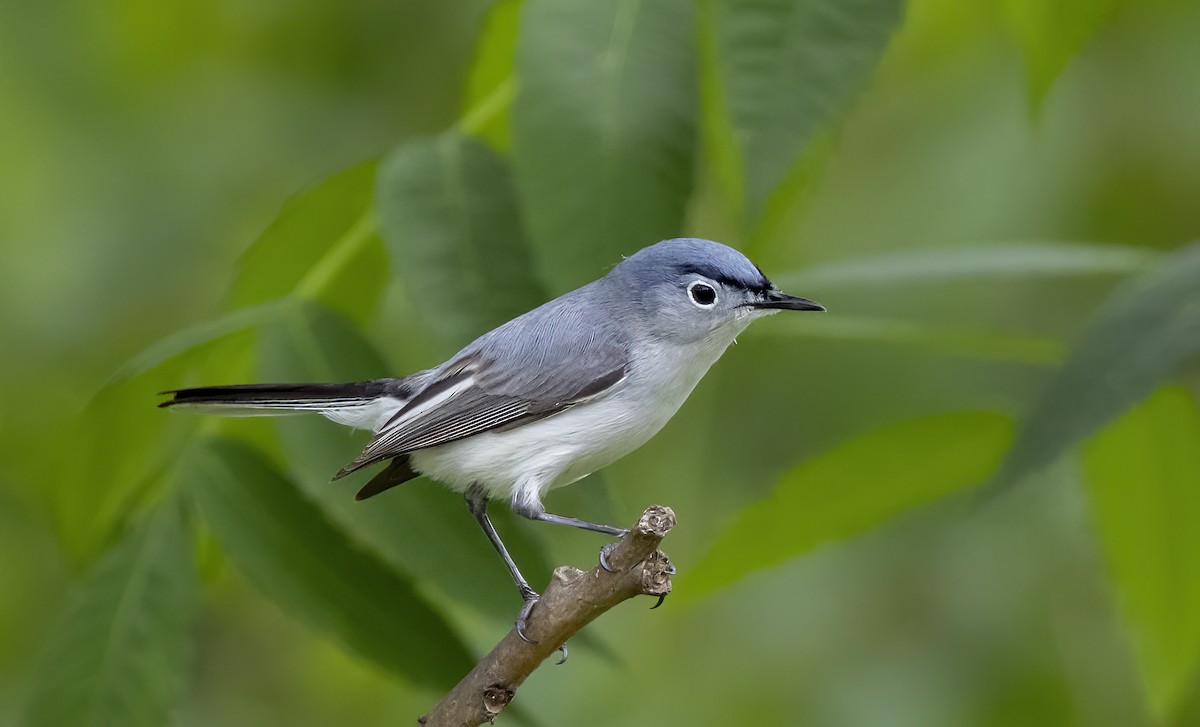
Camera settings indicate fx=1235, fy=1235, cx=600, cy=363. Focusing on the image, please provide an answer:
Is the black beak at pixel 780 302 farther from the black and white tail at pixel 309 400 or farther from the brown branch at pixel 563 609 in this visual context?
the black and white tail at pixel 309 400

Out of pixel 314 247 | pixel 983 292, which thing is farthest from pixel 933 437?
pixel 983 292

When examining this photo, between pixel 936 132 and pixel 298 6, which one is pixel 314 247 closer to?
pixel 298 6

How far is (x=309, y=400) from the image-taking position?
77.2 inches

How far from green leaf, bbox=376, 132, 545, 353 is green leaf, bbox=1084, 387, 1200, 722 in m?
1.14

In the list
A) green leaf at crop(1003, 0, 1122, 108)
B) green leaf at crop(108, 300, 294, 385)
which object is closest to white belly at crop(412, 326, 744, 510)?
green leaf at crop(108, 300, 294, 385)

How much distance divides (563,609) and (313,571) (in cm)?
55

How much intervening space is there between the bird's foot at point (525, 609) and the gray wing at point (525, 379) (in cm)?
28

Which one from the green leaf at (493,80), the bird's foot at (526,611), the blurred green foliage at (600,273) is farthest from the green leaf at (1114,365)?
the green leaf at (493,80)

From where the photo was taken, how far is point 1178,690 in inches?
91.9

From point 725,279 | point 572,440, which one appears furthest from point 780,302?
point 572,440

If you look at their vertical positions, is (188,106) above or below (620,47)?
above

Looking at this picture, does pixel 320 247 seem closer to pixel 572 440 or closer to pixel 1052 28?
pixel 572 440

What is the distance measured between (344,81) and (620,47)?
2.90 m

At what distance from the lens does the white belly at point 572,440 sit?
6.47 ft
